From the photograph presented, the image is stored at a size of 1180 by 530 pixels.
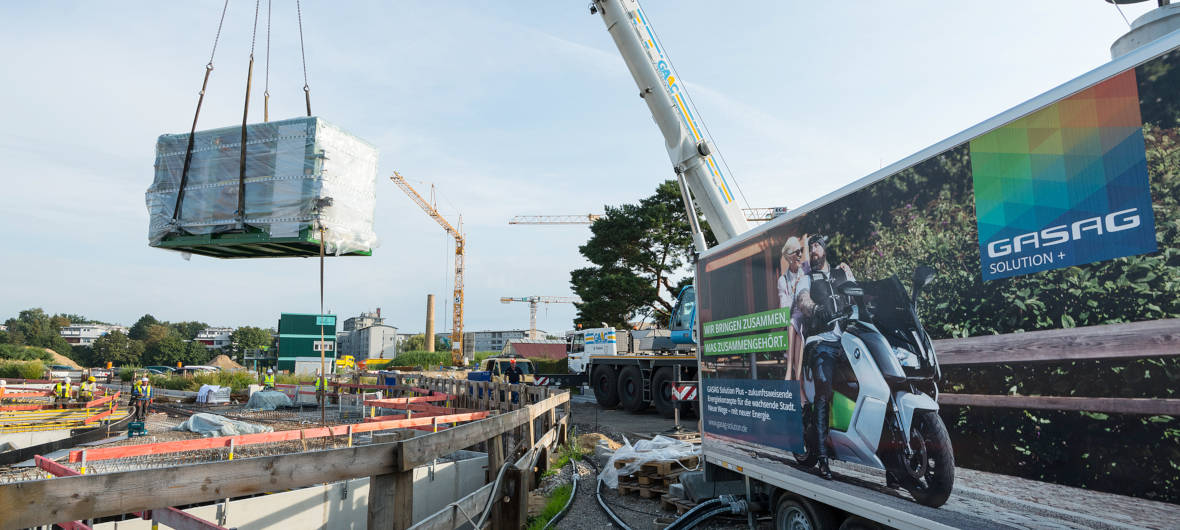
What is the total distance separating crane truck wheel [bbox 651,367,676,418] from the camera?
1683cm

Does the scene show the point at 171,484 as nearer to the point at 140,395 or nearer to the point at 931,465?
the point at 931,465

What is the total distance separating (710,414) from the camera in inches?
275

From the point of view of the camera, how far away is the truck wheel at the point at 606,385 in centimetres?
1964

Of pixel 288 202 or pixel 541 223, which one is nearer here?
pixel 288 202

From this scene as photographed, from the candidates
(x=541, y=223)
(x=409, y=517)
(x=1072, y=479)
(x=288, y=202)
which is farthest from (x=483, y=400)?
(x=541, y=223)

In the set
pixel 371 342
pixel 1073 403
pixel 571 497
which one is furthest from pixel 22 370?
pixel 371 342

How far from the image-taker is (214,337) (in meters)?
160

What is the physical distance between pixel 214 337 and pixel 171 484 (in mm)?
183680

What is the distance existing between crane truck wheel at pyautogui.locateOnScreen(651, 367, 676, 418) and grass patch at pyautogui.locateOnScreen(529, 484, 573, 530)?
8663mm

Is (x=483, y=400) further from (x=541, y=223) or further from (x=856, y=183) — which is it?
(x=541, y=223)

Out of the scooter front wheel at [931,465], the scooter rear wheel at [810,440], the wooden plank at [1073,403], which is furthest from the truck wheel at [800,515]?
the wooden plank at [1073,403]

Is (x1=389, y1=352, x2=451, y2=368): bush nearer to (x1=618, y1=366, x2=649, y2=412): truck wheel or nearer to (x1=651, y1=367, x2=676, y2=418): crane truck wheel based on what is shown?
(x1=618, y1=366, x2=649, y2=412): truck wheel

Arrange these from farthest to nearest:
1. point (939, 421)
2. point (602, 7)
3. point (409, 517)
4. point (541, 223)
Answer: point (541, 223), point (602, 7), point (939, 421), point (409, 517)

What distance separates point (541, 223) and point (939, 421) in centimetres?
9716
